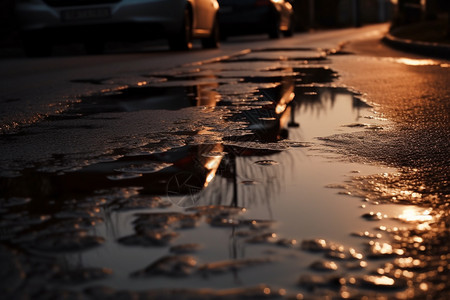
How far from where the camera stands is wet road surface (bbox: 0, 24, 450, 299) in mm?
1557

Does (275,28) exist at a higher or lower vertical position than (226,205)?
lower

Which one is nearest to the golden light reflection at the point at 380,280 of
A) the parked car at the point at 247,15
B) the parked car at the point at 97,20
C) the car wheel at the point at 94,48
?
the parked car at the point at 97,20

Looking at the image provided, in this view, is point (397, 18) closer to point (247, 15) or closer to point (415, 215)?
point (247, 15)

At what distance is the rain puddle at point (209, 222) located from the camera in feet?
5.05

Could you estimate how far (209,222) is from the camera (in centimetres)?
199

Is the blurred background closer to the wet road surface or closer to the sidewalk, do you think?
the sidewalk

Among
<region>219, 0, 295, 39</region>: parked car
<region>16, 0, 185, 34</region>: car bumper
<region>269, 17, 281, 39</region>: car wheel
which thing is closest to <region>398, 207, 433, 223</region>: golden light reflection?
<region>16, 0, 185, 34</region>: car bumper

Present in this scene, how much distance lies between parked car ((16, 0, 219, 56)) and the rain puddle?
710 centimetres

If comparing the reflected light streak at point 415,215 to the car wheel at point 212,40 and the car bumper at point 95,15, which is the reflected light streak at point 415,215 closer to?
the car bumper at point 95,15

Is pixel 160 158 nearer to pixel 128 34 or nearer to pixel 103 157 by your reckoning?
pixel 103 157

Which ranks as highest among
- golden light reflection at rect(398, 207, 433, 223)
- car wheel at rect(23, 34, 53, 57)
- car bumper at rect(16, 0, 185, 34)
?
car bumper at rect(16, 0, 185, 34)

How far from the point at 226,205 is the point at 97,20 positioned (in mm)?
8822

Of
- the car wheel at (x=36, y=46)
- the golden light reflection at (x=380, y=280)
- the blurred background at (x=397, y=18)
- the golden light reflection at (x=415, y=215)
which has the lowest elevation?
the blurred background at (x=397, y=18)

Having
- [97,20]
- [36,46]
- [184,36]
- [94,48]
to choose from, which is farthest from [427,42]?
[36,46]
